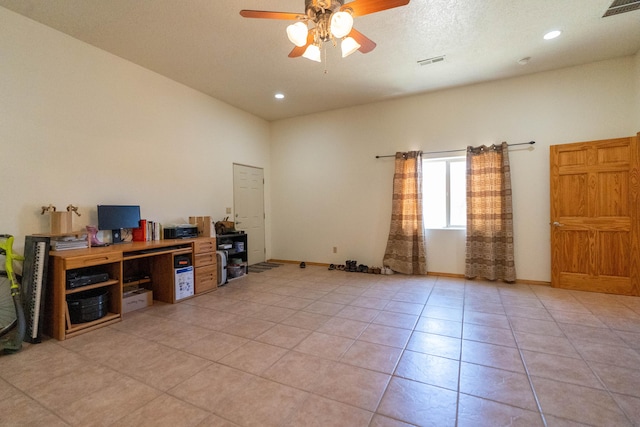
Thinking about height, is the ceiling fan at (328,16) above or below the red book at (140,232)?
above

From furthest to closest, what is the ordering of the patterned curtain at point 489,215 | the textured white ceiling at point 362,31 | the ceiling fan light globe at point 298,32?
the patterned curtain at point 489,215
the textured white ceiling at point 362,31
the ceiling fan light globe at point 298,32

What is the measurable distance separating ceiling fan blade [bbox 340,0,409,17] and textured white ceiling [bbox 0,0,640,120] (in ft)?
2.91

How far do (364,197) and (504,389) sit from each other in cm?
382

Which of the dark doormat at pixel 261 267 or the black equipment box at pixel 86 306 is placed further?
the dark doormat at pixel 261 267

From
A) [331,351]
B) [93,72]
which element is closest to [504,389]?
[331,351]

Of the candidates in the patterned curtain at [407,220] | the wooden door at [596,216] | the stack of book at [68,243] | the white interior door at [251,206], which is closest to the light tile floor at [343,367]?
the wooden door at [596,216]

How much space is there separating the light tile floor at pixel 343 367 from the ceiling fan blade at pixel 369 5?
258 cm

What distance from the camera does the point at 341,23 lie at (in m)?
1.93

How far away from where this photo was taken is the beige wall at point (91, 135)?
274 centimetres

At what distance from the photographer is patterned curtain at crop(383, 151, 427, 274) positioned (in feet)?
15.5

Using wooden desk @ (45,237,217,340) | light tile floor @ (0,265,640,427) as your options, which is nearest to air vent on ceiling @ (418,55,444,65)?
light tile floor @ (0,265,640,427)

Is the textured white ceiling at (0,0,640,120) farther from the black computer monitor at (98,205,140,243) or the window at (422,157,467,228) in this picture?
the black computer monitor at (98,205,140,243)

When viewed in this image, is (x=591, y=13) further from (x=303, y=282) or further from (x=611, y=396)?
(x=303, y=282)

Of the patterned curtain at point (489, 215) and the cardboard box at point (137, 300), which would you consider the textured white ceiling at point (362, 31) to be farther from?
the cardboard box at point (137, 300)
